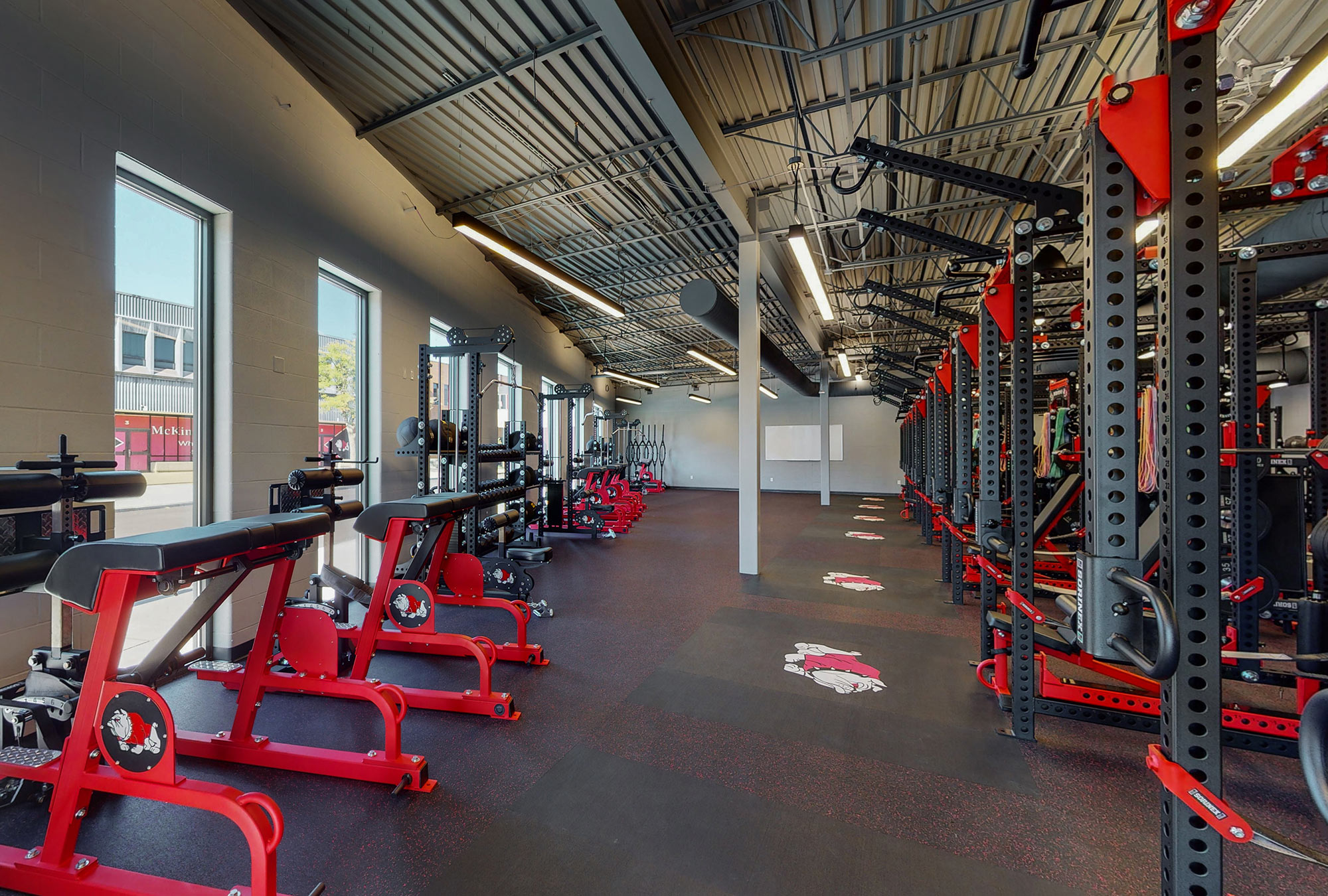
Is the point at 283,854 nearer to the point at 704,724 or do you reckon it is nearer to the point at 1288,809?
the point at 704,724

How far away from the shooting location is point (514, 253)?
15.2 feet

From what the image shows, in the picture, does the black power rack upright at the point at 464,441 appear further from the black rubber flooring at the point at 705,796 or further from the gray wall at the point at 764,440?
the gray wall at the point at 764,440

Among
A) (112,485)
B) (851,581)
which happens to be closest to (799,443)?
(851,581)

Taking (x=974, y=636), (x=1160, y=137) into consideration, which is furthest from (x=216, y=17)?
(x=974, y=636)

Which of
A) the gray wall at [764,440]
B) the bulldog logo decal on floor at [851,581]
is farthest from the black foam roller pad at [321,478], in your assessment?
the gray wall at [764,440]

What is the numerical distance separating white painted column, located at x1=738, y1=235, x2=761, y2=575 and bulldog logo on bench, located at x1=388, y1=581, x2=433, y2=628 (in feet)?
10.3

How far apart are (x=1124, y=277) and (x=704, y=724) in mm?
2298

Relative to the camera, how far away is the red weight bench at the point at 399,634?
2.30 meters

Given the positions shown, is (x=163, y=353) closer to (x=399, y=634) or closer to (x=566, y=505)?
(x=399, y=634)

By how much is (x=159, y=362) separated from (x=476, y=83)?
9.52ft

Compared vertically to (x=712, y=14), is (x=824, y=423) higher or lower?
lower

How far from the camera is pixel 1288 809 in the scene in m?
1.89

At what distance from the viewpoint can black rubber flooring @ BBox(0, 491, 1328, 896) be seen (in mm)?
1593

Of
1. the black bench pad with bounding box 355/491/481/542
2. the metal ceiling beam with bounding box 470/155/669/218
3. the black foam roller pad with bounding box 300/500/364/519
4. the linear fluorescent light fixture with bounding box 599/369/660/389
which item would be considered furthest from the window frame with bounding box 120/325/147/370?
the linear fluorescent light fixture with bounding box 599/369/660/389
